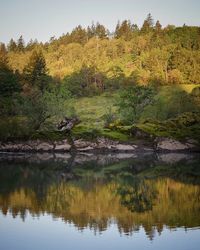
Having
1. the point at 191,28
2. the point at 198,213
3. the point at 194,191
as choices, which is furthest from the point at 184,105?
the point at 191,28

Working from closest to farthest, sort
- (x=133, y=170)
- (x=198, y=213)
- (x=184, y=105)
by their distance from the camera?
(x=198, y=213), (x=133, y=170), (x=184, y=105)

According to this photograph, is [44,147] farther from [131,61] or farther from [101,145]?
[131,61]

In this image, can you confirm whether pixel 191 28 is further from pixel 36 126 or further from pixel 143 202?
pixel 143 202

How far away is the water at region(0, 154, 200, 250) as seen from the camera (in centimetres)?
2403

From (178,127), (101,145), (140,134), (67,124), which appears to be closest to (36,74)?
(67,124)

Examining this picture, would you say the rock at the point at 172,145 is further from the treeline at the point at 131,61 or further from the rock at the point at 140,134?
the treeline at the point at 131,61

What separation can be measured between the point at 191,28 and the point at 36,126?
120147 mm

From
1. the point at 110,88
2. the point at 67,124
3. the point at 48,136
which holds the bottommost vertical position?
the point at 48,136

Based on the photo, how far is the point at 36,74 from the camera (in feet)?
400

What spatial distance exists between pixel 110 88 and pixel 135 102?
4814 centimetres

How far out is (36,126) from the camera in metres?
79.8

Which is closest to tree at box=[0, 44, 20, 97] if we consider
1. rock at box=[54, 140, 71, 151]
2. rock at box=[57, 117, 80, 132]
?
rock at box=[57, 117, 80, 132]

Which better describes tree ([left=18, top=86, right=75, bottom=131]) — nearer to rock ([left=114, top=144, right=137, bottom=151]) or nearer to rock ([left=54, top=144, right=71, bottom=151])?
rock ([left=54, top=144, right=71, bottom=151])

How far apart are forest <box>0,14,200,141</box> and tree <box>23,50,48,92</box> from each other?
0.41 ft
